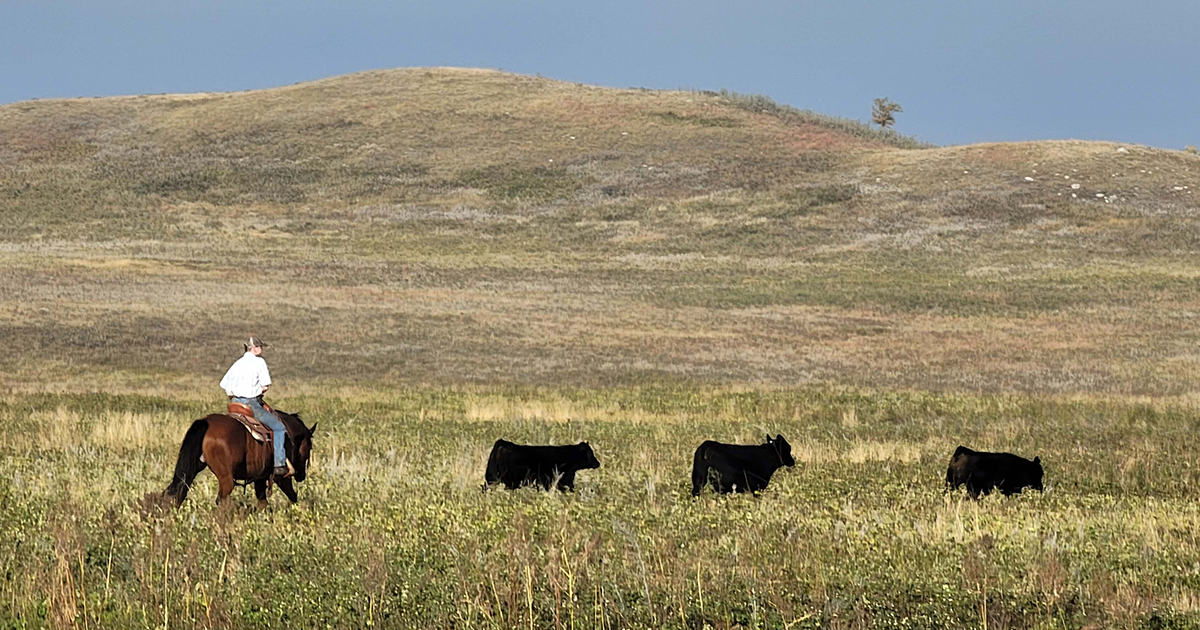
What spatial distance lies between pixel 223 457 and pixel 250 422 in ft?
1.55

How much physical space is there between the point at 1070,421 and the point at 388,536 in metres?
15.7

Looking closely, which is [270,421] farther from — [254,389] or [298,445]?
[298,445]

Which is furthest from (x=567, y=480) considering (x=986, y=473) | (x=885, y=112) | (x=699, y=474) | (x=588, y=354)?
(x=885, y=112)

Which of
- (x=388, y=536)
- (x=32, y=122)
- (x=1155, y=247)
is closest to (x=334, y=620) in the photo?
(x=388, y=536)

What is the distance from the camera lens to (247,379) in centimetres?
1124

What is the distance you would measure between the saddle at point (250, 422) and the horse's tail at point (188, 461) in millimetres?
408

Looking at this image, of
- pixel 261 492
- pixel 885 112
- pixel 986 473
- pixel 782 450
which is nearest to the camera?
pixel 261 492

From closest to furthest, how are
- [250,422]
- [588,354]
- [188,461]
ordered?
[188,461]
[250,422]
[588,354]

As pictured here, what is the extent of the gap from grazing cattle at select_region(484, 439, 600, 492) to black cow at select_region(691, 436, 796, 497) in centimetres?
136

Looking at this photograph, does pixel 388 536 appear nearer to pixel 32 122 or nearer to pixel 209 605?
pixel 209 605

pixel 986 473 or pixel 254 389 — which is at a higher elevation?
pixel 254 389

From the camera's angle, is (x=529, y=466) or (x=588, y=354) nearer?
(x=529, y=466)

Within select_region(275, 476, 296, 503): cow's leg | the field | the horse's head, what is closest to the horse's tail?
the field

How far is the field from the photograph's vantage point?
7.89m
